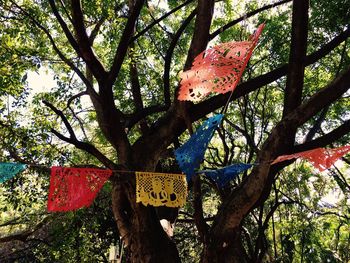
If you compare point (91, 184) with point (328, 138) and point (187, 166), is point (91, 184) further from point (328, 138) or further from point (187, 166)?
point (328, 138)

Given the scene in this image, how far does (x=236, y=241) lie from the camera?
11.1 feet

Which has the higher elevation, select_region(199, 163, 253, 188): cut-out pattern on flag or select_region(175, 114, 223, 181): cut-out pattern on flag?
select_region(175, 114, 223, 181): cut-out pattern on flag

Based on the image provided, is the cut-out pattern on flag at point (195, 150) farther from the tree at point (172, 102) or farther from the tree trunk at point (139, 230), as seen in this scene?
the tree trunk at point (139, 230)

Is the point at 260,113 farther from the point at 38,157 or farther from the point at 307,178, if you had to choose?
the point at 38,157

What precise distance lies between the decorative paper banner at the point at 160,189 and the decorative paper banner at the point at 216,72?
70 centimetres

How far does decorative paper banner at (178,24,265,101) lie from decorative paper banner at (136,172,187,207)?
697 mm

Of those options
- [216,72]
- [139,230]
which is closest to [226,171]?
[216,72]

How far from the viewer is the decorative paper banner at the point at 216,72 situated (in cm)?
258

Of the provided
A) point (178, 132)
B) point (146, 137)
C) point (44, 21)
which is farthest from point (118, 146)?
point (44, 21)

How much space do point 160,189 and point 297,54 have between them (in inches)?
69.5

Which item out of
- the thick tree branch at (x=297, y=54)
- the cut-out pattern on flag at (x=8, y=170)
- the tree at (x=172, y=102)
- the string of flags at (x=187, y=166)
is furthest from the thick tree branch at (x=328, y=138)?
the cut-out pattern on flag at (x=8, y=170)

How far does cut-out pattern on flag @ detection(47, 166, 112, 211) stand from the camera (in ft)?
9.37

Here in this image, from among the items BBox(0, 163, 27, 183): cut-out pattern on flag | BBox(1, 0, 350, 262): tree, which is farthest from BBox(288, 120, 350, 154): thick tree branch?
BBox(0, 163, 27, 183): cut-out pattern on flag

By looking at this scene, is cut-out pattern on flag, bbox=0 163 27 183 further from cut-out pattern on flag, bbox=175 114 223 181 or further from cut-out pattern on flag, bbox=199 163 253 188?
cut-out pattern on flag, bbox=199 163 253 188
